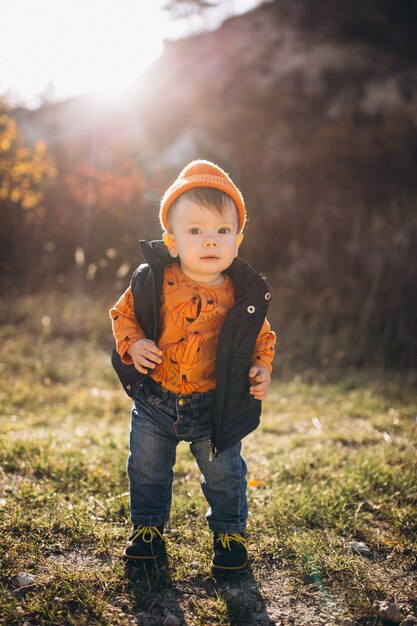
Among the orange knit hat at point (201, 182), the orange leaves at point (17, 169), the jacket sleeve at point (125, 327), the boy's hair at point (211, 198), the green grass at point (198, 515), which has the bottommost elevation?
the green grass at point (198, 515)

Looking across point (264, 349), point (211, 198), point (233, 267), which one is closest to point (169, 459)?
point (264, 349)

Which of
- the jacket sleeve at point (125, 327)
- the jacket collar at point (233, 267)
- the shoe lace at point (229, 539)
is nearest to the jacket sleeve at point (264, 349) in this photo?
the jacket collar at point (233, 267)

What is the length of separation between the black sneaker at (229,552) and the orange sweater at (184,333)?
65cm

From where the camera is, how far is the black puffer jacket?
2.07 metres

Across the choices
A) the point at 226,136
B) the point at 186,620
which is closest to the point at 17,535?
the point at 186,620

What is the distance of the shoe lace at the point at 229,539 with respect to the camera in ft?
7.06

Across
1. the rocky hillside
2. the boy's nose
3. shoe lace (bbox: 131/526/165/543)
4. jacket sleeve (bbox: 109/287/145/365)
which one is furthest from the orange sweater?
the rocky hillside

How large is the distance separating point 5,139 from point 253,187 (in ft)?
18.5

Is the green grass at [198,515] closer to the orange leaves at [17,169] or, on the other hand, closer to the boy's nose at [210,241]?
the boy's nose at [210,241]

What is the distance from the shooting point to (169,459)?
2211 millimetres

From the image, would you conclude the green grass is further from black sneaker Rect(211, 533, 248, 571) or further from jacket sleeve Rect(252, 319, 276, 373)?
jacket sleeve Rect(252, 319, 276, 373)

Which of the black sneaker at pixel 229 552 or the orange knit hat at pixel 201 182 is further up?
the orange knit hat at pixel 201 182

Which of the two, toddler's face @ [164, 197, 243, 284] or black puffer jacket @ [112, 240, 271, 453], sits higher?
toddler's face @ [164, 197, 243, 284]

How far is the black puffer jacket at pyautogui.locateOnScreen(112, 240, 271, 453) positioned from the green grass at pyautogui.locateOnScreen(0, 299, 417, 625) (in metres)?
0.60
